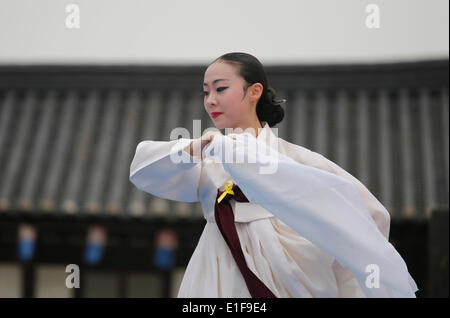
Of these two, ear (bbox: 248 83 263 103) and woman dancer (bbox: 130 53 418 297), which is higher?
ear (bbox: 248 83 263 103)

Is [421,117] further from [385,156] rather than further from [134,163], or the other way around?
[134,163]

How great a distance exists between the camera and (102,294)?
7055 mm

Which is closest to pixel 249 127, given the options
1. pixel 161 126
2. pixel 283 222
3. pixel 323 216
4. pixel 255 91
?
pixel 255 91

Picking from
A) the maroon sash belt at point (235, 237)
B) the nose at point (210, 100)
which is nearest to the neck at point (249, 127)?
the nose at point (210, 100)

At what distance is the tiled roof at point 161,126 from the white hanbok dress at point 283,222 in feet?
13.7

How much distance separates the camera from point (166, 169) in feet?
7.14

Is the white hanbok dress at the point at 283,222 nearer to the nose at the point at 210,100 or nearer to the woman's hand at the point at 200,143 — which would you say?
the woman's hand at the point at 200,143

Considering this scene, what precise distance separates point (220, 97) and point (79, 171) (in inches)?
211

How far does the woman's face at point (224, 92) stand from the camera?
7.48 feet

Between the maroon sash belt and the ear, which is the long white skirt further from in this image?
the ear

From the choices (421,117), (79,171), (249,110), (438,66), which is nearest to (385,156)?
(421,117)

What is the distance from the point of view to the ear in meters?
2.35

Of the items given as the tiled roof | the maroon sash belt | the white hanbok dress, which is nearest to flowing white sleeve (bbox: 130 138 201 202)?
the white hanbok dress

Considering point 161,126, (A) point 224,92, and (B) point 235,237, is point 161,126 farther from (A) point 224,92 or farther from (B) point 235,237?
(B) point 235,237
